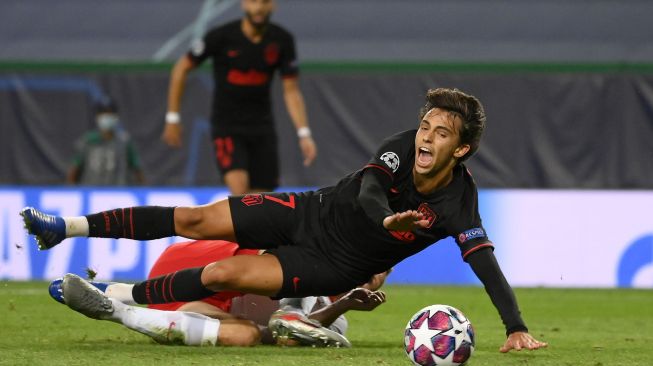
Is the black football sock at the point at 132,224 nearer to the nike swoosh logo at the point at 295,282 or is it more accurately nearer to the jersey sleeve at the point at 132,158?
the nike swoosh logo at the point at 295,282

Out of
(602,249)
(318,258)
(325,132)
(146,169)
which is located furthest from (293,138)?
(318,258)

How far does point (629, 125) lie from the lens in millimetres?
13430

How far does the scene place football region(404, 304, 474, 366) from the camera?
5.46m

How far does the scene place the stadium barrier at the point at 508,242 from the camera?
36.3ft

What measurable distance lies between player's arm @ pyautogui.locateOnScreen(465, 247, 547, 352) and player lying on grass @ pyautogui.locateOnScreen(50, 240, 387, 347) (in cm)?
61

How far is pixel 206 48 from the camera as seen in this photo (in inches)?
381

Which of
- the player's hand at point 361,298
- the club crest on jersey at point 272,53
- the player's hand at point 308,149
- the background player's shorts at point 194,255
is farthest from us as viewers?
the club crest on jersey at point 272,53

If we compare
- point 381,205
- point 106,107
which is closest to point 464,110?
point 381,205

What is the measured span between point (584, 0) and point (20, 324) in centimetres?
983

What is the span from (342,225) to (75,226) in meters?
1.25

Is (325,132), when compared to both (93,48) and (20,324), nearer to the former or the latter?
(93,48)

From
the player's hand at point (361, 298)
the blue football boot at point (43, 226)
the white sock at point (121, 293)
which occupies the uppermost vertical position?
the blue football boot at point (43, 226)

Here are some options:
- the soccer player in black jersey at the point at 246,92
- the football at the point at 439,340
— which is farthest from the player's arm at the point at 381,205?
the soccer player in black jersey at the point at 246,92

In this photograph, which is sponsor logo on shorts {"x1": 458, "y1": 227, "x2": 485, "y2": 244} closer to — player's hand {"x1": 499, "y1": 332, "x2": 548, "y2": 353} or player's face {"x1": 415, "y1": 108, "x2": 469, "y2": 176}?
player's face {"x1": 415, "y1": 108, "x2": 469, "y2": 176}
